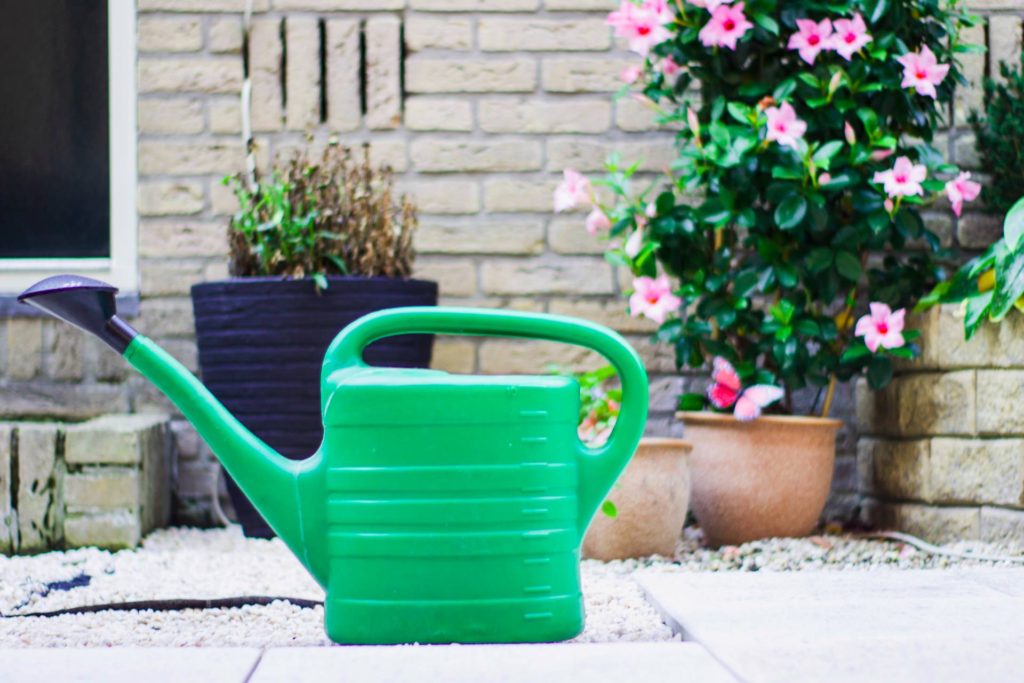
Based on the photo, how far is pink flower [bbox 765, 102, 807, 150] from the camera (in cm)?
232

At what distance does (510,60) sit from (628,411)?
5.76 feet

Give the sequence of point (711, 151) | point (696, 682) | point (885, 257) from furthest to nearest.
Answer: point (885, 257) < point (711, 151) < point (696, 682)

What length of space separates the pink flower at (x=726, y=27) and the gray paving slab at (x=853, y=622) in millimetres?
1224

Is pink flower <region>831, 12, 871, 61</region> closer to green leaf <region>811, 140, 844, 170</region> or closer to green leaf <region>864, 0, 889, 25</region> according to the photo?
green leaf <region>864, 0, 889, 25</region>

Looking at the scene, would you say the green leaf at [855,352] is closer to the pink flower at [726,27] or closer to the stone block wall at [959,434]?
the stone block wall at [959,434]

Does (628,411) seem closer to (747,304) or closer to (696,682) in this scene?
(696,682)

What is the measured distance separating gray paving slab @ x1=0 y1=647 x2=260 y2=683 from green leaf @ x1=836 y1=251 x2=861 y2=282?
164 centimetres

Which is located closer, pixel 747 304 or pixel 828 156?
pixel 828 156

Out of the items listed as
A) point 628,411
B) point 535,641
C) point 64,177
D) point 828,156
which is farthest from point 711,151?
point 64,177

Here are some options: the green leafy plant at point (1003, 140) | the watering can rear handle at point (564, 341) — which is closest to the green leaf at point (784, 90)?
the green leafy plant at point (1003, 140)

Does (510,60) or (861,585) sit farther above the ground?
(510,60)

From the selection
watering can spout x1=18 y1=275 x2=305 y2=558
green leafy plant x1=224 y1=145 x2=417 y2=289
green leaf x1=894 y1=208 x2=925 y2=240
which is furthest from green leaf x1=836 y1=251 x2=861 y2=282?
watering can spout x1=18 y1=275 x2=305 y2=558

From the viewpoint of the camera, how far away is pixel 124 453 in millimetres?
2400

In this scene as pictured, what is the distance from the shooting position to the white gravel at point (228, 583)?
1460mm
